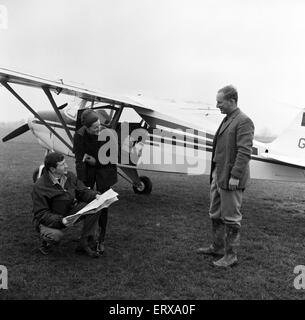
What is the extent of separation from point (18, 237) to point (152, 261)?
1.75 m

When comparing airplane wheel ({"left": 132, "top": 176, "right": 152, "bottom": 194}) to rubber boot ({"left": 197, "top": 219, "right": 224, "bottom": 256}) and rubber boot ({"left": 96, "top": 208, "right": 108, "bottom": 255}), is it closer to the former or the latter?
rubber boot ({"left": 96, "top": 208, "right": 108, "bottom": 255})

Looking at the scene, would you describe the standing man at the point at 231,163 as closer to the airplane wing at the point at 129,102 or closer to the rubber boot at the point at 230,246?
the rubber boot at the point at 230,246

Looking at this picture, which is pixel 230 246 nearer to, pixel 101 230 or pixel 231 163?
pixel 231 163

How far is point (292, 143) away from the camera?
6.25 meters

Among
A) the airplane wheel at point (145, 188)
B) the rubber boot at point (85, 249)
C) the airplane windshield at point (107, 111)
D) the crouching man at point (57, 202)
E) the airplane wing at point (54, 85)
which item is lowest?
the airplane wheel at point (145, 188)

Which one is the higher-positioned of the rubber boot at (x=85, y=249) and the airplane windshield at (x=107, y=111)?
the airplane windshield at (x=107, y=111)

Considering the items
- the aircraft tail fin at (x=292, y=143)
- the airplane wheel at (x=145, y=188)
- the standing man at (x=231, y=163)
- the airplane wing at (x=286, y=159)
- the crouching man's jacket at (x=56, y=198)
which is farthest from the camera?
the airplane wheel at (x=145, y=188)

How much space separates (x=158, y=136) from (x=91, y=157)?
2.80 meters

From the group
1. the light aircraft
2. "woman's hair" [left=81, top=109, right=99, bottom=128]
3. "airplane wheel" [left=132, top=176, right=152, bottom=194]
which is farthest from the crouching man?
"airplane wheel" [left=132, top=176, right=152, bottom=194]

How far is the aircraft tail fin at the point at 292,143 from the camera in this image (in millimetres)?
6184

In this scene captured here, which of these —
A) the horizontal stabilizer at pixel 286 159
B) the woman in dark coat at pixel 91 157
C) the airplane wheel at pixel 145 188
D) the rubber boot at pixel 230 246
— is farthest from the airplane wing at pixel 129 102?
the rubber boot at pixel 230 246

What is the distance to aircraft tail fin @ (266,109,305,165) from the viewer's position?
6184 millimetres

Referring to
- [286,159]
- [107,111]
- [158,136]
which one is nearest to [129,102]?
[107,111]
